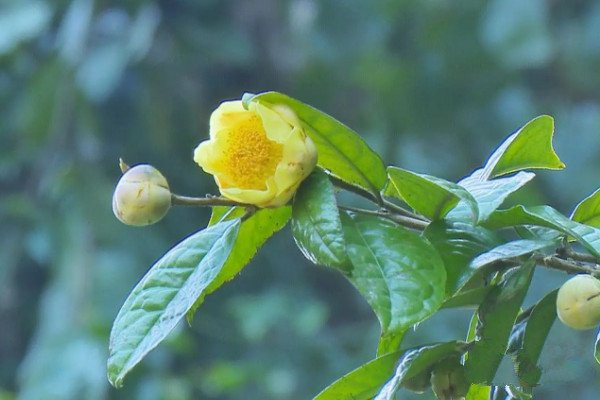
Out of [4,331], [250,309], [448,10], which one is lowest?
[4,331]

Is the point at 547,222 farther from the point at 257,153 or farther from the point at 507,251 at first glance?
the point at 257,153

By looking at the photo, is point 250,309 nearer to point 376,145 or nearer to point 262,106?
point 376,145

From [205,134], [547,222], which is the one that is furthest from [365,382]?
[205,134]

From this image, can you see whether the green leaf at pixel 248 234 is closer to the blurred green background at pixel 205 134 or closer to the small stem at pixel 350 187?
the small stem at pixel 350 187

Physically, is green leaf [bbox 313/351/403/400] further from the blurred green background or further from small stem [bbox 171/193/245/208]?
the blurred green background

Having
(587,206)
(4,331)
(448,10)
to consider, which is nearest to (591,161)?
(448,10)
